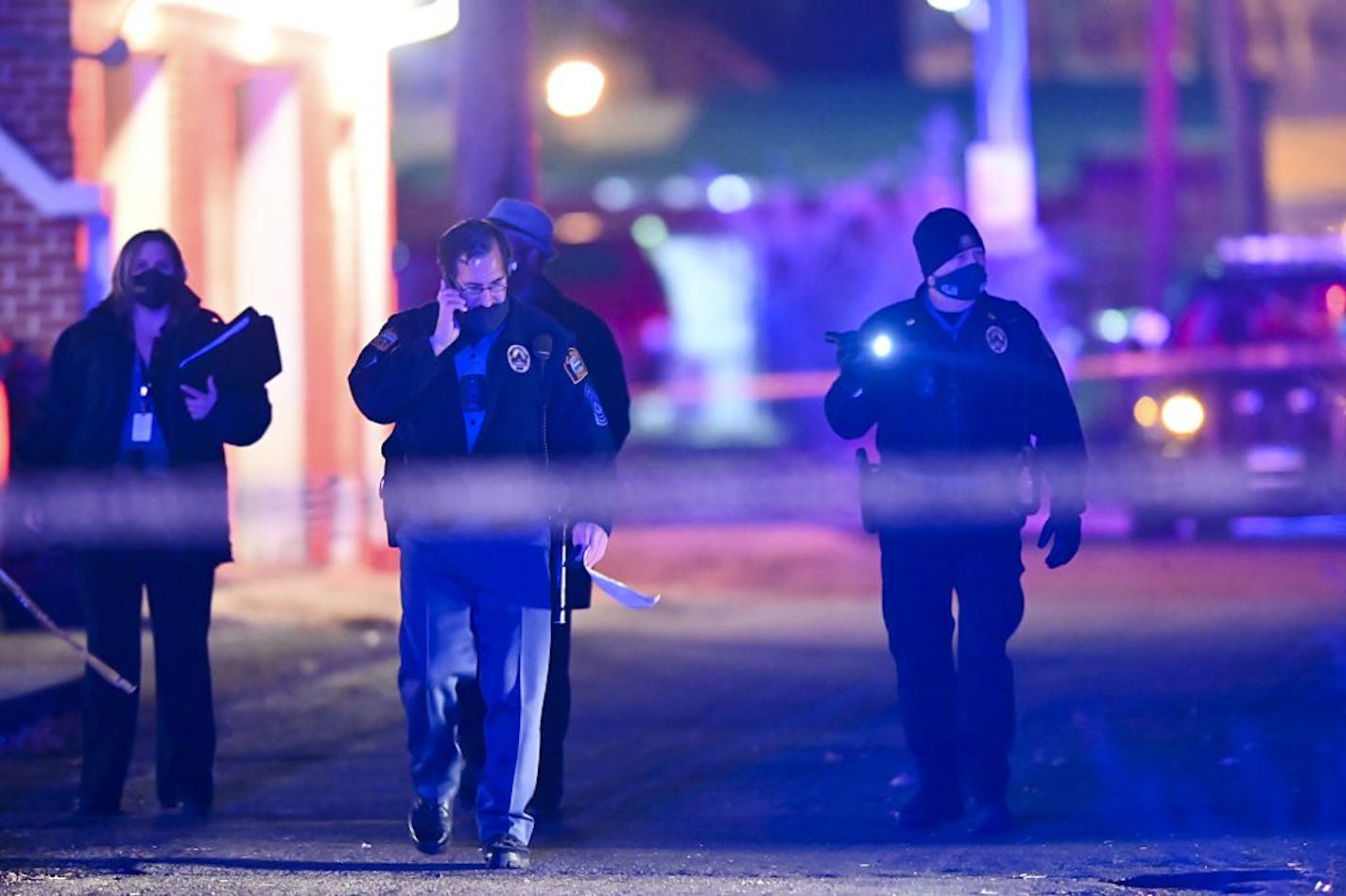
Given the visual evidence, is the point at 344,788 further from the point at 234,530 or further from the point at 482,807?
the point at 234,530

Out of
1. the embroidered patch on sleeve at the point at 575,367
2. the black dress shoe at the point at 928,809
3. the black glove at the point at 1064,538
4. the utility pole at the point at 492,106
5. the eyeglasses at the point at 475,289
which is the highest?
the utility pole at the point at 492,106

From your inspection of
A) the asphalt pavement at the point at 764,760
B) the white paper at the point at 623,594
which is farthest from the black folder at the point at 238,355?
the asphalt pavement at the point at 764,760

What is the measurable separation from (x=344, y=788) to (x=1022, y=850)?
259 centimetres

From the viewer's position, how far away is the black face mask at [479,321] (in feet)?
20.7

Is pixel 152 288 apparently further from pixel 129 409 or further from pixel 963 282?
pixel 963 282

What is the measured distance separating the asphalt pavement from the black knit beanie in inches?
68.3

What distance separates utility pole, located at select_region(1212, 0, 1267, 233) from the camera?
25.0m

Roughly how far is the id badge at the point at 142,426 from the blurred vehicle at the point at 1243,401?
30.9 feet

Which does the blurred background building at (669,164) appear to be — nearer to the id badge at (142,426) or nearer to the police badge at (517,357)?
the id badge at (142,426)

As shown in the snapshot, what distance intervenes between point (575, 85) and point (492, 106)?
3.75 meters

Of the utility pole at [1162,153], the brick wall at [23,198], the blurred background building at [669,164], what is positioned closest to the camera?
the brick wall at [23,198]

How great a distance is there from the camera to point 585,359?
7098mm

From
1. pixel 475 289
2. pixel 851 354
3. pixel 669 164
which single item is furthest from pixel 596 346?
pixel 669 164

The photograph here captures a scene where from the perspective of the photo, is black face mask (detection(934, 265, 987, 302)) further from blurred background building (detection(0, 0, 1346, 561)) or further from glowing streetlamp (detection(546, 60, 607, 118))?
glowing streetlamp (detection(546, 60, 607, 118))
